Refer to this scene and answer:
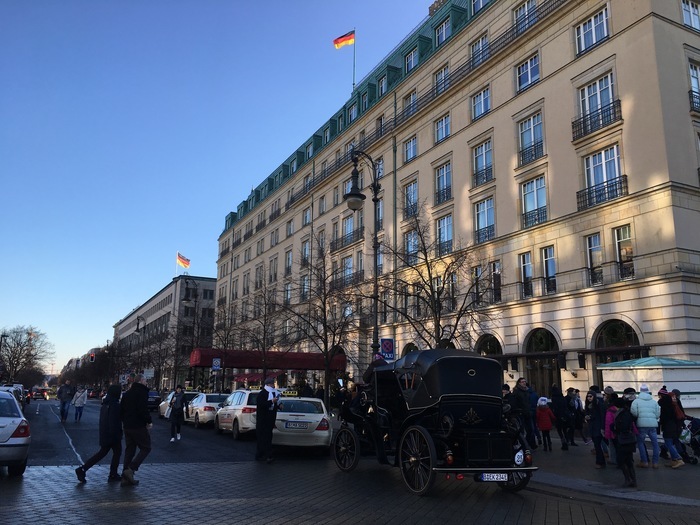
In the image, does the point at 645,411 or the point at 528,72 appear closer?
the point at 645,411

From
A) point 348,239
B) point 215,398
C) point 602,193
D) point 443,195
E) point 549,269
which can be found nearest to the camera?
point 215,398

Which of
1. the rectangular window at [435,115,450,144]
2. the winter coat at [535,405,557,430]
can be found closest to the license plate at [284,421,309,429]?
the winter coat at [535,405,557,430]

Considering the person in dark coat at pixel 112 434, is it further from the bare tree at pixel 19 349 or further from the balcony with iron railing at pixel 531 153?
the bare tree at pixel 19 349

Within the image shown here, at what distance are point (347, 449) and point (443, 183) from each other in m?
27.2

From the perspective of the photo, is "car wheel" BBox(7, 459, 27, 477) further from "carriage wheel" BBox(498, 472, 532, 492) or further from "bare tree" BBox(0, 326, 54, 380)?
"bare tree" BBox(0, 326, 54, 380)

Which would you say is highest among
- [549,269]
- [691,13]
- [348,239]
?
[691,13]

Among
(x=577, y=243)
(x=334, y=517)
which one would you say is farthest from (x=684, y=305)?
(x=334, y=517)

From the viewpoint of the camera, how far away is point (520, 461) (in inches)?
350

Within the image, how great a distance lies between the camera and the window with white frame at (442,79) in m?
36.6

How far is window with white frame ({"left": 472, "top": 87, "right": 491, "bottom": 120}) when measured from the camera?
3345cm

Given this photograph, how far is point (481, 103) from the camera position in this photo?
34.1 metres

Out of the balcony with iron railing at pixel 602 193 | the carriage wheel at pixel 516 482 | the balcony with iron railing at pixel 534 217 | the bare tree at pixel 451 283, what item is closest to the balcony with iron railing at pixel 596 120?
the balcony with iron railing at pixel 602 193

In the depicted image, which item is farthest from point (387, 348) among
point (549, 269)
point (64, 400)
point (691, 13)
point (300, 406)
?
point (691, 13)

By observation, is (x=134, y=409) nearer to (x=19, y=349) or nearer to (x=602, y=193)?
(x=602, y=193)
